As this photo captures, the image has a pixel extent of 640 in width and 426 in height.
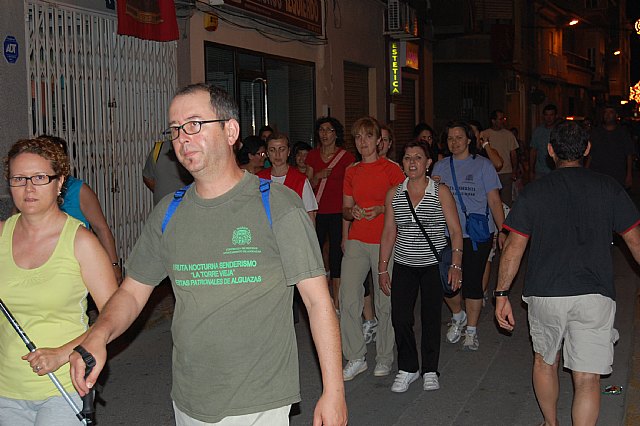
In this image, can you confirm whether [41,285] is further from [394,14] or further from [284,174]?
[394,14]

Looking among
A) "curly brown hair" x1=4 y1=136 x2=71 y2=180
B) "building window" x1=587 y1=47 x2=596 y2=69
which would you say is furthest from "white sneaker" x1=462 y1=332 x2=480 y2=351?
"building window" x1=587 y1=47 x2=596 y2=69

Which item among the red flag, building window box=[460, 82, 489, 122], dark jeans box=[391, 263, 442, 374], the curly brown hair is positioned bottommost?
dark jeans box=[391, 263, 442, 374]

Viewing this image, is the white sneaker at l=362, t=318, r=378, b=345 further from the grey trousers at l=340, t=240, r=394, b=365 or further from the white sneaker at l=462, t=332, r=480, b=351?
the grey trousers at l=340, t=240, r=394, b=365

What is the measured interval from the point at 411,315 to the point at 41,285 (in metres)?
3.80

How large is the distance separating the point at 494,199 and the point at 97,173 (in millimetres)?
5096

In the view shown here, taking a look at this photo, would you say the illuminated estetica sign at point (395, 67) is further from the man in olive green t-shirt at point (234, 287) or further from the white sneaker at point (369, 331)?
the man in olive green t-shirt at point (234, 287)

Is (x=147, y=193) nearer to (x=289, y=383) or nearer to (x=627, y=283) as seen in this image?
(x=627, y=283)

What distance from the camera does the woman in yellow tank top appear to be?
3895 mm

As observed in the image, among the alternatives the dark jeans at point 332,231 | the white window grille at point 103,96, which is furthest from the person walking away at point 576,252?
the white window grille at point 103,96

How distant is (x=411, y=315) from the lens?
712 cm

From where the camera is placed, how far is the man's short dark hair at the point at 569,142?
17.9ft

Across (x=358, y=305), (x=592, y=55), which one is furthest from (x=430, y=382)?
(x=592, y=55)

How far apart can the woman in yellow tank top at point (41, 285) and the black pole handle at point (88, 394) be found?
22cm

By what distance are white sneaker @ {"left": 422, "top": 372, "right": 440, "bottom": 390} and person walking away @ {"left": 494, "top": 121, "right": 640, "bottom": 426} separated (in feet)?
5.48
